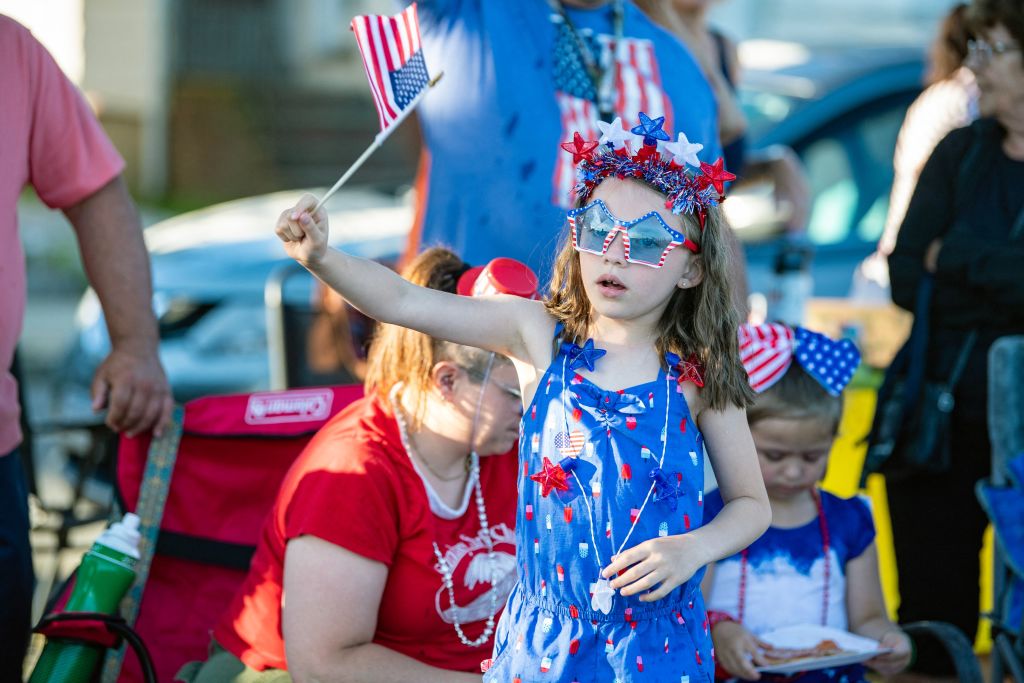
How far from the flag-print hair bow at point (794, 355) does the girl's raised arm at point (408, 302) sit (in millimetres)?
831

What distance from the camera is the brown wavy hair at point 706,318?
2318mm

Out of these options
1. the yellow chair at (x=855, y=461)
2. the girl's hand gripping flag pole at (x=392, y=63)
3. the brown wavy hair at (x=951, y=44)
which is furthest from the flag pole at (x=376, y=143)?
the yellow chair at (x=855, y=461)

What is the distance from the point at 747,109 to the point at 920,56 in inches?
45.9

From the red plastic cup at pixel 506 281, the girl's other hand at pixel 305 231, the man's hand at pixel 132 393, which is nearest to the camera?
the girl's other hand at pixel 305 231

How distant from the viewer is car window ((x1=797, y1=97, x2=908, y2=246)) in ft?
21.1

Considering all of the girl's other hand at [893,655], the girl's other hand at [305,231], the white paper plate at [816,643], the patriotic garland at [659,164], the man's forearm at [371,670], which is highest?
the patriotic garland at [659,164]

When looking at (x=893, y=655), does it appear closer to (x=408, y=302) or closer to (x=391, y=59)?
(x=408, y=302)

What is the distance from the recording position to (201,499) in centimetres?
314

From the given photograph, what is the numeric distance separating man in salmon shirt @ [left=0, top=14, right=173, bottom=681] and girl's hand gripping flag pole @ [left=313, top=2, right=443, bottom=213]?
0.89 metres

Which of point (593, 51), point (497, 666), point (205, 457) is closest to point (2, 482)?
point (205, 457)

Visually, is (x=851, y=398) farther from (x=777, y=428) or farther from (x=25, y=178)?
(x=25, y=178)

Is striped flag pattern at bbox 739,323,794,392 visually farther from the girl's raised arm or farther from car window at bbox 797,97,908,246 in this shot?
car window at bbox 797,97,908,246

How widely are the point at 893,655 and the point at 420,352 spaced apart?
4.12 feet

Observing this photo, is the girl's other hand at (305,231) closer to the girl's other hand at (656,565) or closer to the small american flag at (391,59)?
the small american flag at (391,59)
